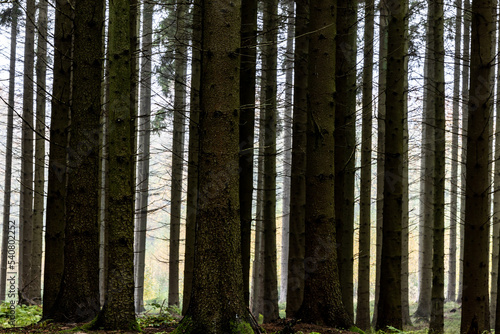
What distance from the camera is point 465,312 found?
7125mm

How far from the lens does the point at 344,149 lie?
8.26 m

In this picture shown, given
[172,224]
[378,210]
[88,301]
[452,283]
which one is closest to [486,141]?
A: [88,301]

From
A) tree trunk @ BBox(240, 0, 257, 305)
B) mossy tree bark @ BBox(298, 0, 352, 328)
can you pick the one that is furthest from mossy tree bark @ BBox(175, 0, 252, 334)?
tree trunk @ BBox(240, 0, 257, 305)

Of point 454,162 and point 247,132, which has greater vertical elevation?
point 454,162

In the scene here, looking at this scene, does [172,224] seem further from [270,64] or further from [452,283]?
[452,283]

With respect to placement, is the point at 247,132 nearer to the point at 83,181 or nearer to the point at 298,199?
the point at 298,199

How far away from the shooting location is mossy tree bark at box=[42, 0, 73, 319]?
734 cm

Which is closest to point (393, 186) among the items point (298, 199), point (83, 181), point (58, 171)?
point (298, 199)

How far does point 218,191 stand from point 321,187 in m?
2.02

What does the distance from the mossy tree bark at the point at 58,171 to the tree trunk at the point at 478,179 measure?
6.21m

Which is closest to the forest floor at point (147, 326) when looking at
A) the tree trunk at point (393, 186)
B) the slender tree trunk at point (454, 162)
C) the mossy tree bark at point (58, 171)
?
the tree trunk at point (393, 186)

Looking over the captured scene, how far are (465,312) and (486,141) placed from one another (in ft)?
8.52

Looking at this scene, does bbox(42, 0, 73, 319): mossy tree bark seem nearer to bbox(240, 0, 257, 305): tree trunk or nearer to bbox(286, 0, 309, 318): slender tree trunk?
bbox(240, 0, 257, 305): tree trunk

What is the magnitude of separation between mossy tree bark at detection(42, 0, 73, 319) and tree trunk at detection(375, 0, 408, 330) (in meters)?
5.19
